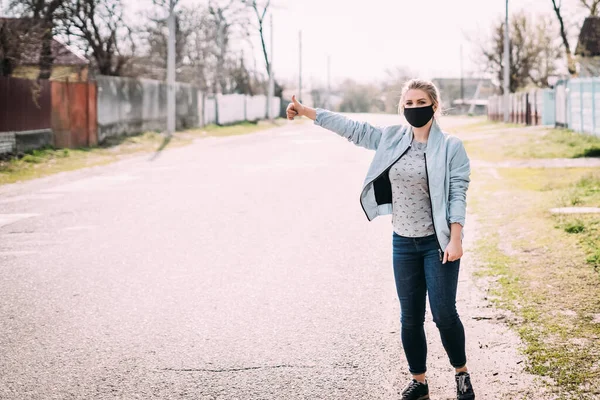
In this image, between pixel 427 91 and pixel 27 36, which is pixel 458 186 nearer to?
pixel 427 91

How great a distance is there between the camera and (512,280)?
738 centimetres

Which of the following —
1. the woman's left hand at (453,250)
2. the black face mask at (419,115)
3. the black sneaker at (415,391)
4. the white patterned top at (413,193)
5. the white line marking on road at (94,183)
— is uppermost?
the black face mask at (419,115)

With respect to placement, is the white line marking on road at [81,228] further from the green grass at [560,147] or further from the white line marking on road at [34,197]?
the green grass at [560,147]

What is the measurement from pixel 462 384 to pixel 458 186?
41.7 inches

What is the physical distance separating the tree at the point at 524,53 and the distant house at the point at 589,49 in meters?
4.17

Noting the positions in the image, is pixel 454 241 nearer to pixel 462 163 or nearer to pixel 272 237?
pixel 462 163

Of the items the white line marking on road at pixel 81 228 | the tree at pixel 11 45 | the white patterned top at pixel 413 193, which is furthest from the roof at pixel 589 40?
the white patterned top at pixel 413 193

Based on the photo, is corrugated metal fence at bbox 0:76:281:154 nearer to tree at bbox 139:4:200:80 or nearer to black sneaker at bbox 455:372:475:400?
tree at bbox 139:4:200:80

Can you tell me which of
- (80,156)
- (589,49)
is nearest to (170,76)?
(80,156)

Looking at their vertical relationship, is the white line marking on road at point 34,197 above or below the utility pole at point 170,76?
below

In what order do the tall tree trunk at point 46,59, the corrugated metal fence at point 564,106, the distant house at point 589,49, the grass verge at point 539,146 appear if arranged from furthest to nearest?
the distant house at point 589,49
the tall tree trunk at point 46,59
the corrugated metal fence at point 564,106
the grass verge at point 539,146

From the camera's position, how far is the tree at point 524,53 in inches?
2259

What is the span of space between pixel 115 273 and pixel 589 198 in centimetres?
690

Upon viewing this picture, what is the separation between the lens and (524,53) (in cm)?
5812
